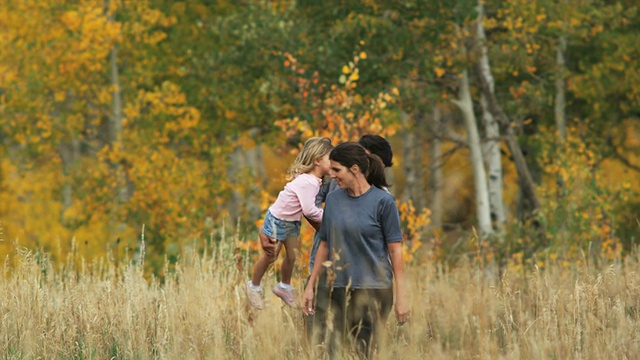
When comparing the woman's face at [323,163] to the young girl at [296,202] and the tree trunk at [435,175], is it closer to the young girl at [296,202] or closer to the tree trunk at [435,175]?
the young girl at [296,202]

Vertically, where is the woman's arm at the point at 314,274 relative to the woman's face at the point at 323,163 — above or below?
below

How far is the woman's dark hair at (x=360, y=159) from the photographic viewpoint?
6.54 meters

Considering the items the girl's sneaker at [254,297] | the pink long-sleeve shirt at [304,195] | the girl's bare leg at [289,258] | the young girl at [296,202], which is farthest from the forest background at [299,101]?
the pink long-sleeve shirt at [304,195]

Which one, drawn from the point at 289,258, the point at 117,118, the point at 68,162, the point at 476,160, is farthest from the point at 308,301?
the point at 68,162

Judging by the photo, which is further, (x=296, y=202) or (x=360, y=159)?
(x=296, y=202)

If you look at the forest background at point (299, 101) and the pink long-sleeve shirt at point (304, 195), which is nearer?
the pink long-sleeve shirt at point (304, 195)

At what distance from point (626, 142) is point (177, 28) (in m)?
10.9

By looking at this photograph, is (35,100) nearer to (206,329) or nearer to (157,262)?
(157,262)

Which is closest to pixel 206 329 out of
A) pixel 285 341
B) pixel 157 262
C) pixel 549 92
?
pixel 285 341

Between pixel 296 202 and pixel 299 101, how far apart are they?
10.9 meters

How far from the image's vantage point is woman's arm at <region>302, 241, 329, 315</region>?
22.0ft

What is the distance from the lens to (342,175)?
654 centimetres

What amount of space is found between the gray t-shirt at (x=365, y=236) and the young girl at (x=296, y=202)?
0.53 metres

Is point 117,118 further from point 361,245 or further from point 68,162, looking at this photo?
point 361,245
